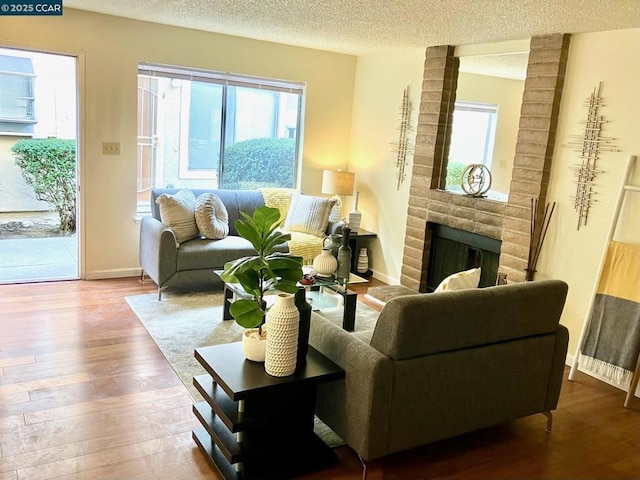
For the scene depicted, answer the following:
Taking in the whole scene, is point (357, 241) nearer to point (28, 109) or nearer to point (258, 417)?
point (258, 417)

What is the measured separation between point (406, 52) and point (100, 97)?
2903 millimetres

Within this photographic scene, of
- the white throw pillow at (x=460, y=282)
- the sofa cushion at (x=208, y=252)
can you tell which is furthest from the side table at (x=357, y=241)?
the white throw pillow at (x=460, y=282)

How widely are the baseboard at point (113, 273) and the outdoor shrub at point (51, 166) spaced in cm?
242

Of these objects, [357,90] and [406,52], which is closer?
[406,52]

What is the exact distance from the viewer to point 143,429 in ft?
Result: 8.69

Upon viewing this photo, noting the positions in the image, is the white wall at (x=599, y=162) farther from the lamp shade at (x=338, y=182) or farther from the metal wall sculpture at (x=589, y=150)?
the lamp shade at (x=338, y=182)

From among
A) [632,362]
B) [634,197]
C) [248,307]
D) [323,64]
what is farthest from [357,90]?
[248,307]

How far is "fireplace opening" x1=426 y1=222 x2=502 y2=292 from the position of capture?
4562 mm

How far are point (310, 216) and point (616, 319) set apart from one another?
9.13 feet

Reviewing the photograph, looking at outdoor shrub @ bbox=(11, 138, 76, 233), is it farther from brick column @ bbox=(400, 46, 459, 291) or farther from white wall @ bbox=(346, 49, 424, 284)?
brick column @ bbox=(400, 46, 459, 291)

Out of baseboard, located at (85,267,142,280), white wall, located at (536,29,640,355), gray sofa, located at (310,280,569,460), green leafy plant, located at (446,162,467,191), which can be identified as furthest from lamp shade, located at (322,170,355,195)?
gray sofa, located at (310,280,569,460)

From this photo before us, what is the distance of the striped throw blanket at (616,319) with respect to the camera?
3.38 m

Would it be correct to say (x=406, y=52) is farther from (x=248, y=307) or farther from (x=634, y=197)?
(x=248, y=307)

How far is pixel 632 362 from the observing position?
3369 mm
